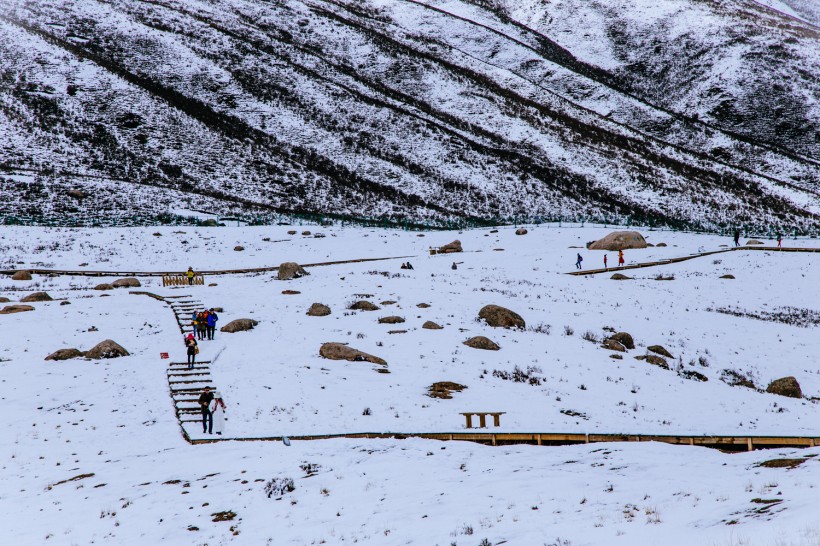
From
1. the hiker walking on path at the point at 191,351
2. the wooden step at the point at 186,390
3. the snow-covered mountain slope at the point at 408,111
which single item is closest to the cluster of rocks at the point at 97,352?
the hiker walking on path at the point at 191,351

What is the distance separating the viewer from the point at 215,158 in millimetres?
96188

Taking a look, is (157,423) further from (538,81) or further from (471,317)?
(538,81)

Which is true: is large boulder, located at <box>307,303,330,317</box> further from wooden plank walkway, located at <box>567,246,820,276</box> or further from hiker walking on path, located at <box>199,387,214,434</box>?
wooden plank walkway, located at <box>567,246,820,276</box>

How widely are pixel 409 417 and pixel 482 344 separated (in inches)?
315

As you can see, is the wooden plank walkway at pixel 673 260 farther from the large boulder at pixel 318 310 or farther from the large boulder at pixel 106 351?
the large boulder at pixel 106 351

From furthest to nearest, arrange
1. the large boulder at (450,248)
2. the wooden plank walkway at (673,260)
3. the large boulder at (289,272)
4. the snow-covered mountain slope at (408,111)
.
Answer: the snow-covered mountain slope at (408,111)
the large boulder at (450,248)
the wooden plank walkway at (673,260)
the large boulder at (289,272)

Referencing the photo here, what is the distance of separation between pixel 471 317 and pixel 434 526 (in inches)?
782

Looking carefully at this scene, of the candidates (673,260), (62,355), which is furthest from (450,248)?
(62,355)

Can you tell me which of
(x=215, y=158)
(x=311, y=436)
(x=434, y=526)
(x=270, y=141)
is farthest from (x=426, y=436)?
(x=270, y=141)

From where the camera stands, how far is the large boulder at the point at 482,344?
78.1 ft

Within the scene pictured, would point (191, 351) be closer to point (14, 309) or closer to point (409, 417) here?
point (409, 417)

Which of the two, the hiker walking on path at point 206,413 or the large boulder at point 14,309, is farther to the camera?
the large boulder at point 14,309

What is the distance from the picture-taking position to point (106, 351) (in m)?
22.6

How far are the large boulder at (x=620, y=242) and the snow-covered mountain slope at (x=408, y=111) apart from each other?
3432cm
